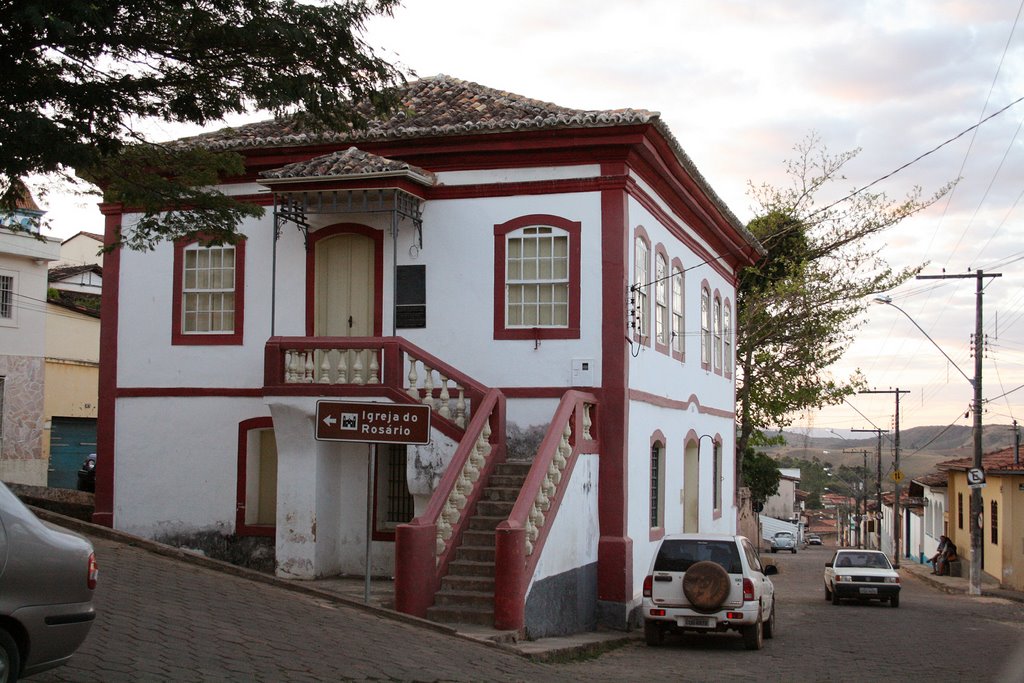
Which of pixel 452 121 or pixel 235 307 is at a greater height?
pixel 452 121

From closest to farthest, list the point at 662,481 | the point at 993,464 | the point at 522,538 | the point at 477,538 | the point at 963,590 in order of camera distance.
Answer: the point at 522,538 → the point at 477,538 → the point at 662,481 → the point at 963,590 → the point at 993,464

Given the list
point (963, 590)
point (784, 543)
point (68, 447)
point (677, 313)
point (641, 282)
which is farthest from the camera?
point (784, 543)

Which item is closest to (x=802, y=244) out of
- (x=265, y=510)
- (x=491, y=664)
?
(x=265, y=510)

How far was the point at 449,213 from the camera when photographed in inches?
734

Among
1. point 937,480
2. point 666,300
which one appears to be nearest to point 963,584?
point 937,480

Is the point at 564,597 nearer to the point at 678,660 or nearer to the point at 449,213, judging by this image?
the point at 678,660

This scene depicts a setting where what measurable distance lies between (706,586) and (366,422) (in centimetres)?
534

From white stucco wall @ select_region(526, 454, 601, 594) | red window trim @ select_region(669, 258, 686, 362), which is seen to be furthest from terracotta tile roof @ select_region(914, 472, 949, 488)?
white stucco wall @ select_region(526, 454, 601, 594)

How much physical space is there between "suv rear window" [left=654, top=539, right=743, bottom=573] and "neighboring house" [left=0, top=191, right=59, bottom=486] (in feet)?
82.4

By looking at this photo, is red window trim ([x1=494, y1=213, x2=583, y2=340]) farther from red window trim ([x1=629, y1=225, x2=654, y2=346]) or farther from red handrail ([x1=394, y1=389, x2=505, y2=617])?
red handrail ([x1=394, y1=389, x2=505, y2=617])

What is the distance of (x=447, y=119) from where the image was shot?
61.5ft

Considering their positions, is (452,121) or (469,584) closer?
(469,584)

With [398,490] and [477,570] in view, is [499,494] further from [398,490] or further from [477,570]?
[398,490]

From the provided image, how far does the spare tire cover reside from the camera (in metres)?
15.5
